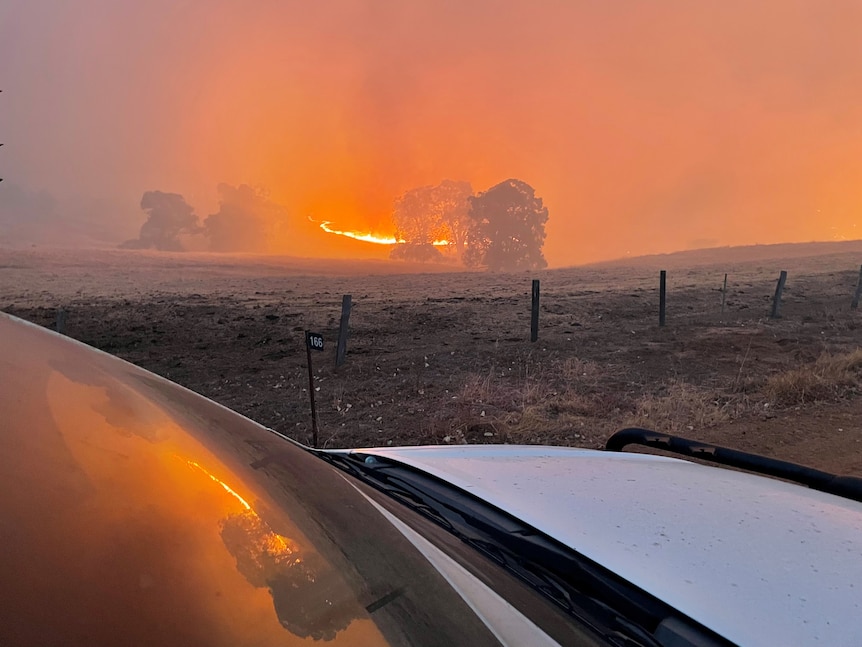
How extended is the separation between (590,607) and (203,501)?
96 cm

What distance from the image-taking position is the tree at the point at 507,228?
8912cm

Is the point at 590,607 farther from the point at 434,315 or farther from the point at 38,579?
the point at 434,315

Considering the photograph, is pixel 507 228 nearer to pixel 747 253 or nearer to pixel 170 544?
pixel 747 253

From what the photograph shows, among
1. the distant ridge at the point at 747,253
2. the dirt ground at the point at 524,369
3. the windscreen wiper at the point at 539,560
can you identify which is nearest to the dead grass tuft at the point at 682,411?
the dirt ground at the point at 524,369

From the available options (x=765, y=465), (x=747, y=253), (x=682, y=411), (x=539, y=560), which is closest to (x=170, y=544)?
(x=539, y=560)

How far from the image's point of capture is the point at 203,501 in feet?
3.43

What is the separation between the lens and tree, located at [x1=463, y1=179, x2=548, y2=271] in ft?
292

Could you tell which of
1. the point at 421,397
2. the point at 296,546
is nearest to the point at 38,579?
the point at 296,546

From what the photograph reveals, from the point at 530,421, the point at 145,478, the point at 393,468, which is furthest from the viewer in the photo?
the point at 530,421

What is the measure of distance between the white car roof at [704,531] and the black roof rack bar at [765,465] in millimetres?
66

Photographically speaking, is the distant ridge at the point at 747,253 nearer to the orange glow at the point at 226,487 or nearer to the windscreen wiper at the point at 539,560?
the windscreen wiper at the point at 539,560

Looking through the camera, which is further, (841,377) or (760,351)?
(760,351)

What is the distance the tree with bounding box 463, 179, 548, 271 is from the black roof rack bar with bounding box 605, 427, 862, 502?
283 ft

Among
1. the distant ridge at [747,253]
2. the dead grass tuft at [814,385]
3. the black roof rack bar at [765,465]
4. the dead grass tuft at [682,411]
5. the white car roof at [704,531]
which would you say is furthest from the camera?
the distant ridge at [747,253]
